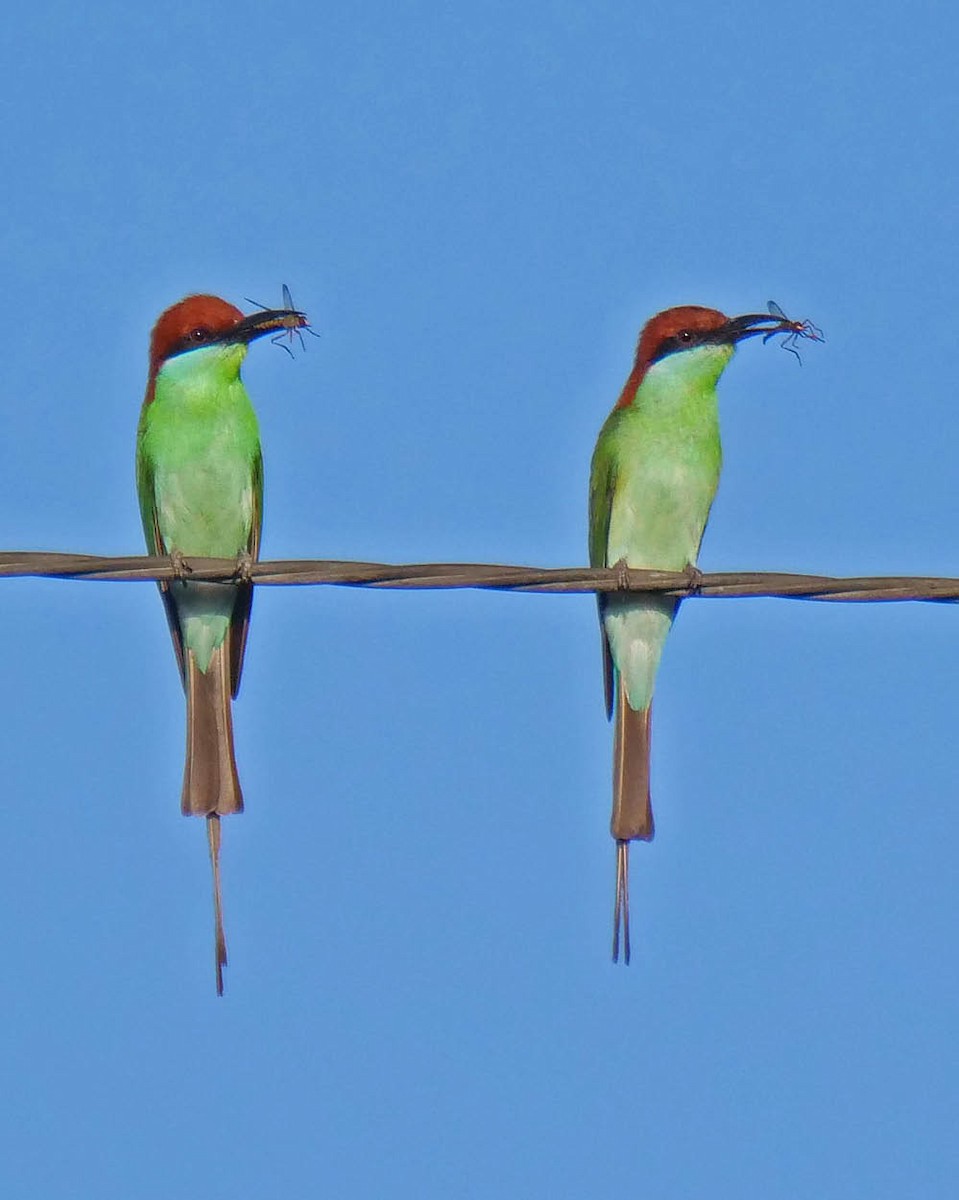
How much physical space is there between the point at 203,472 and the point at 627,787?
5.35 feet

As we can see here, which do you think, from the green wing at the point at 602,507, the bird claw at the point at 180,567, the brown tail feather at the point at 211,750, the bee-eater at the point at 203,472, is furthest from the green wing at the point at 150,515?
the bird claw at the point at 180,567

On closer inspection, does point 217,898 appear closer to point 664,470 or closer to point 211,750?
point 211,750

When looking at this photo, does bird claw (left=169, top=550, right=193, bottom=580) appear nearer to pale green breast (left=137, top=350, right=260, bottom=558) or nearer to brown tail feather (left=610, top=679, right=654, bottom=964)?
brown tail feather (left=610, top=679, right=654, bottom=964)

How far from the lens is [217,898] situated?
4902 mm

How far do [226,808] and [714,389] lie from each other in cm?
200

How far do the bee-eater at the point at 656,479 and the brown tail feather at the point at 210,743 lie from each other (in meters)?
1.14

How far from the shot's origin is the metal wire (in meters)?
3.91

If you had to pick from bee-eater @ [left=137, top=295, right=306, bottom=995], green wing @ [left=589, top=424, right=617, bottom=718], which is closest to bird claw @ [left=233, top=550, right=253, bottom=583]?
bee-eater @ [left=137, top=295, right=306, bottom=995]

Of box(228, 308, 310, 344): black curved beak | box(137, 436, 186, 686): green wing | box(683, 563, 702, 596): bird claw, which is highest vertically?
box(228, 308, 310, 344): black curved beak

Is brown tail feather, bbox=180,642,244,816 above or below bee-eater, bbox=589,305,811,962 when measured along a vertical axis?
below

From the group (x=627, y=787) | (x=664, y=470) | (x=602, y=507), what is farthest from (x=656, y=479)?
(x=627, y=787)

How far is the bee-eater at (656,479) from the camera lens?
19.5 ft

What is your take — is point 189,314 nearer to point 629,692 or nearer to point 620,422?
point 620,422

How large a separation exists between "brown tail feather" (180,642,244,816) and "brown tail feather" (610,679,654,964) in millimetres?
1032
